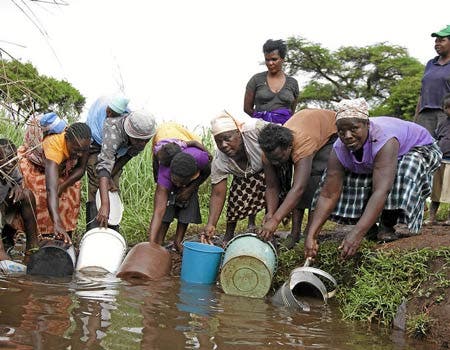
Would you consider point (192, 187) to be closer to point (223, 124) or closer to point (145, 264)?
point (223, 124)

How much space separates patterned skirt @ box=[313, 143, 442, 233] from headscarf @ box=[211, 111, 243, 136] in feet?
3.37

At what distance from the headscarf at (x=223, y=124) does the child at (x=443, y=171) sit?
76.2 inches

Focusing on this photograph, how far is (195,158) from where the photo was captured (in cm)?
591

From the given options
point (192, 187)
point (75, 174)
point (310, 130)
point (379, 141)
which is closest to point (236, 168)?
point (192, 187)

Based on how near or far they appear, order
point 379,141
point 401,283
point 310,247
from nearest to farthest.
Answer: point 401,283
point 379,141
point 310,247

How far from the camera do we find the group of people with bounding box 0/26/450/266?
4.89 m

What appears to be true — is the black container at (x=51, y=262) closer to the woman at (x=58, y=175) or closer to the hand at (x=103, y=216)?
the woman at (x=58, y=175)

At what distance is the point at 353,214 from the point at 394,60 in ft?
60.3

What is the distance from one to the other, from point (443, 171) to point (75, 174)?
132 inches

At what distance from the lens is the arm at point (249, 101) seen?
22.2ft

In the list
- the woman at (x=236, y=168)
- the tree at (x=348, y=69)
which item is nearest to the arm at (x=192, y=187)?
the woman at (x=236, y=168)

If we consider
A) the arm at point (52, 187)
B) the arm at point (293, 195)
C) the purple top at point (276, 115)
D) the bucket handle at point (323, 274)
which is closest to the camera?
the bucket handle at point (323, 274)

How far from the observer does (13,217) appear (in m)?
6.08

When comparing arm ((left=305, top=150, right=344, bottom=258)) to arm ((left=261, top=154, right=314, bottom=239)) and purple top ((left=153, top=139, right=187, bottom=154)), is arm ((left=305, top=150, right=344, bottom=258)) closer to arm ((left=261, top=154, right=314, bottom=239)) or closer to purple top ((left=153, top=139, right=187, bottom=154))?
arm ((left=261, top=154, right=314, bottom=239))
